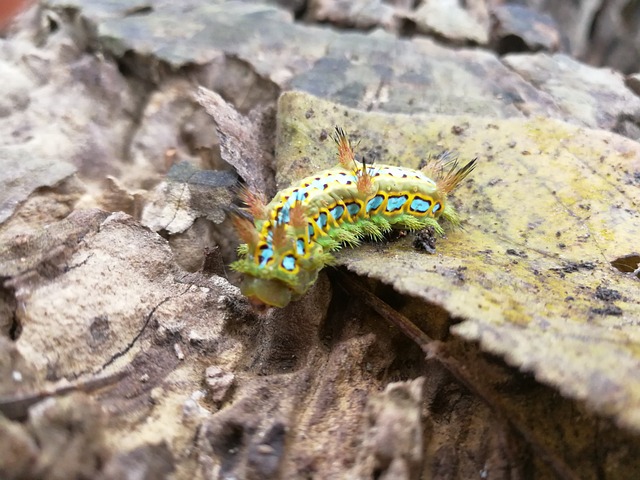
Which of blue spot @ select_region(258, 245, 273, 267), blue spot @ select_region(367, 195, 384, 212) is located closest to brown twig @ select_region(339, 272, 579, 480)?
blue spot @ select_region(258, 245, 273, 267)

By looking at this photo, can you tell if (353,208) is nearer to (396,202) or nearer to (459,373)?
(396,202)

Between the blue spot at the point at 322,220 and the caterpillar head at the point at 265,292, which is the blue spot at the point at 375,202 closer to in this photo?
the blue spot at the point at 322,220

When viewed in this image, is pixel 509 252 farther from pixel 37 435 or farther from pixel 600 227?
pixel 37 435

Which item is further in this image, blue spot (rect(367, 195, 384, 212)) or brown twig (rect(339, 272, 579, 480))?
blue spot (rect(367, 195, 384, 212))

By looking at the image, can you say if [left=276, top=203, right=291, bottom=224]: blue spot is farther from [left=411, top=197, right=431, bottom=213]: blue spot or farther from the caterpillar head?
[left=411, top=197, right=431, bottom=213]: blue spot

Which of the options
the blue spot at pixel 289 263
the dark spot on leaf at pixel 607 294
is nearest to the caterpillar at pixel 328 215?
the blue spot at pixel 289 263

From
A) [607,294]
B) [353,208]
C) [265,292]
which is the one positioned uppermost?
[607,294]

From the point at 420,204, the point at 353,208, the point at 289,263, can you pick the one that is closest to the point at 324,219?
the point at 353,208

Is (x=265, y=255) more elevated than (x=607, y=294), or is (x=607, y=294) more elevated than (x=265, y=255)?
(x=607, y=294)
